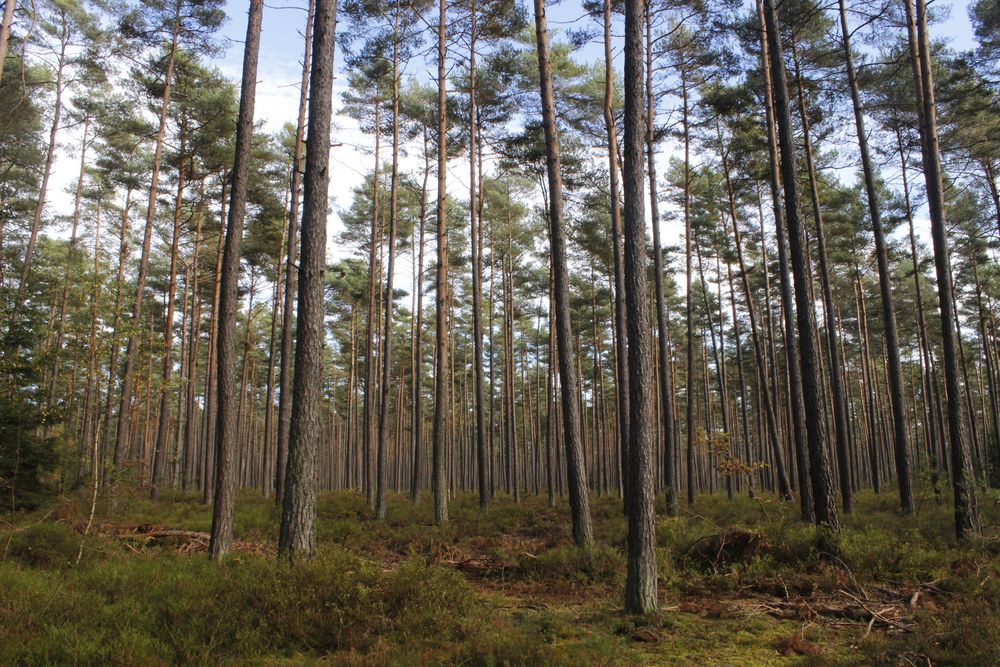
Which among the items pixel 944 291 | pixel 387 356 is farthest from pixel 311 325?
pixel 944 291

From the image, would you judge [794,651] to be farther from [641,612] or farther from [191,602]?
[191,602]

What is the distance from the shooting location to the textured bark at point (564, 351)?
379 inches

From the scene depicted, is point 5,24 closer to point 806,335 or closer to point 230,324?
point 230,324

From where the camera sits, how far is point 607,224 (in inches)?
834

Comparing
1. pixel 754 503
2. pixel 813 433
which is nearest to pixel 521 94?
pixel 813 433

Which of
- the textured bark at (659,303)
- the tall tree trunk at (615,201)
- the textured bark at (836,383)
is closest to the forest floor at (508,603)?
the textured bark at (836,383)

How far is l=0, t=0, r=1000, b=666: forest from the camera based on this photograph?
18.7 ft

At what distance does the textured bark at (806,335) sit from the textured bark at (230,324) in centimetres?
891

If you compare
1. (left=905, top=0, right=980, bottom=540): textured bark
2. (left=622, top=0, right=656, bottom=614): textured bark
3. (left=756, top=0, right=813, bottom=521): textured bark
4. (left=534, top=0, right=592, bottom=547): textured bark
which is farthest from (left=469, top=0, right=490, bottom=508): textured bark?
(left=905, top=0, right=980, bottom=540): textured bark

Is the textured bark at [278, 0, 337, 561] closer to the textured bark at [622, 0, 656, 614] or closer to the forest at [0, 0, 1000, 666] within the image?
the forest at [0, 0, 1000, 666]

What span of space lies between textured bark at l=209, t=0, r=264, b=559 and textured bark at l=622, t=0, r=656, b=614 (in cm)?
584

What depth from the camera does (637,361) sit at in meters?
6.70

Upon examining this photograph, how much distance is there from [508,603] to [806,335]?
6442 millimetres

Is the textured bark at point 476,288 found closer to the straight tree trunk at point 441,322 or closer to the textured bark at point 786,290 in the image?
the straight tree trunk at point 441,322
